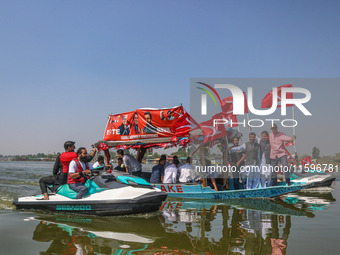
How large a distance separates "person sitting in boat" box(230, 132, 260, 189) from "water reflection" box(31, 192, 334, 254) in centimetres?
238

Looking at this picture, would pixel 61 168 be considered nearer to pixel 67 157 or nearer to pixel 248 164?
pixel 67 157

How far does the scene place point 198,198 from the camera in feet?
36.6

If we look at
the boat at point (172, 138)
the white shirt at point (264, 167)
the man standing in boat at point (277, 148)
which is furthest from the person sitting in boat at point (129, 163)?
the man standing in boat at point (277, 148)

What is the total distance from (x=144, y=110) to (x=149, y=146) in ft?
4.94

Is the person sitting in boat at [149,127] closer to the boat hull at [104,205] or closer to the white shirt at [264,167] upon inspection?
the white shirt at [264,167]

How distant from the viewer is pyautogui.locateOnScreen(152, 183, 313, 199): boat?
10.7 meters

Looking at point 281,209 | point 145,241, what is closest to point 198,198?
point 281,209

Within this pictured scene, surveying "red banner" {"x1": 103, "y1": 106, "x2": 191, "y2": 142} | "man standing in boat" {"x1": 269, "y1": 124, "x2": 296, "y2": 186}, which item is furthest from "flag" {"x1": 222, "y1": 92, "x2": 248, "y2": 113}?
"man standing in boat" {"x1": 269, "y1": 124, "x2": 296, "y2": 186}

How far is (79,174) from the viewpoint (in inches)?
293

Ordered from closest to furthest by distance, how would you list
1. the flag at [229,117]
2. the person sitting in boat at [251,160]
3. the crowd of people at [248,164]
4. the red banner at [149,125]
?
1. the crowd of people at [248,164]
2. the person sitting in boat at [251,160]
3. the flag at [229,117]
4. the red banner at [149,125]

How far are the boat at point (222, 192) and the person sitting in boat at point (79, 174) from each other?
4.41 meters

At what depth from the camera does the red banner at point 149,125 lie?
12.1 meters

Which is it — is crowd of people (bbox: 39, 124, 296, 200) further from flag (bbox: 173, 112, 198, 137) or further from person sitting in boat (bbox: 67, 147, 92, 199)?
flag (bbox: 173, 112, 198, 137)

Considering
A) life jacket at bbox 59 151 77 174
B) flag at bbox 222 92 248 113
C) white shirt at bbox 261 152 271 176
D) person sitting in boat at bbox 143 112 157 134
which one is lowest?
white shirt at bbox 261 152 271 176
